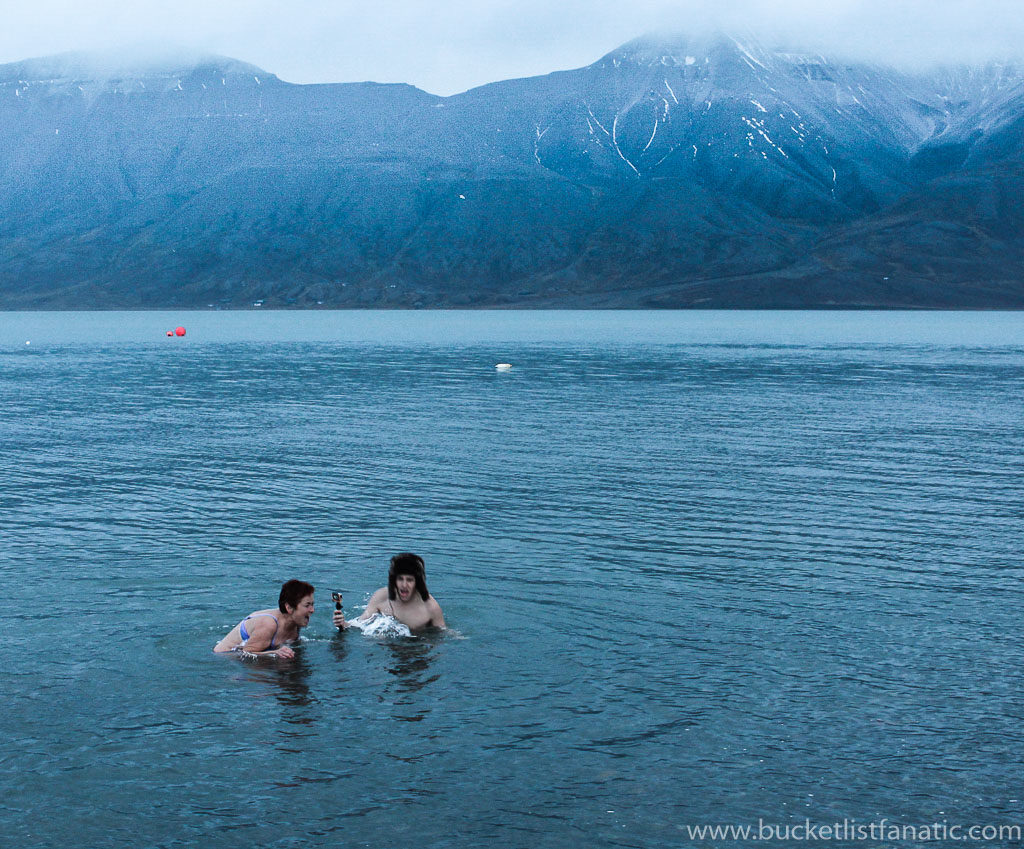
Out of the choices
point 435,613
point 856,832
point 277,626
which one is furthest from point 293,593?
point 856,832

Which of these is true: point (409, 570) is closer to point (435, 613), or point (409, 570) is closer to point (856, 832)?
point (435, 613)

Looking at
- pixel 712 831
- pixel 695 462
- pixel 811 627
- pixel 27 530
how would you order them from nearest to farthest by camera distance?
pixel 712 831
pixel 811 627
pixel 27 530
pixel 695 462

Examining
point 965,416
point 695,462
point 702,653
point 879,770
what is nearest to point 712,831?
point 879,770

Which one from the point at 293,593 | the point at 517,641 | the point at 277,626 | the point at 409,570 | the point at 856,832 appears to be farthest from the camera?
the point at 517,641

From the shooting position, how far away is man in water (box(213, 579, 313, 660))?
16859 mm

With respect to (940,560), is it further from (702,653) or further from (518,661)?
(518,661)

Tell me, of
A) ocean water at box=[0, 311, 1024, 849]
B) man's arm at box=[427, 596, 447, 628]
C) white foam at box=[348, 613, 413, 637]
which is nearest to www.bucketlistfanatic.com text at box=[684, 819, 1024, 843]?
ocean water at box=[0, 311, 1024, 849]

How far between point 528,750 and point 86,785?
5015 mm

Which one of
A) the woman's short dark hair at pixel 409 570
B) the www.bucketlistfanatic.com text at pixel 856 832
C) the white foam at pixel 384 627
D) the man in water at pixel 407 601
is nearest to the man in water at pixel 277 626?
the man in water at pixel 407 601

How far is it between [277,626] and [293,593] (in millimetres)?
736

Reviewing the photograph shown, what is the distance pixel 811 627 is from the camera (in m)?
18.7

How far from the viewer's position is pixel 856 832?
12.1 metres

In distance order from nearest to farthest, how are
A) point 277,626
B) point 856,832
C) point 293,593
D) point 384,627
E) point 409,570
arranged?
point 856,832 < point 293,593 < point 277,626 < point 409,570 < point 384,627

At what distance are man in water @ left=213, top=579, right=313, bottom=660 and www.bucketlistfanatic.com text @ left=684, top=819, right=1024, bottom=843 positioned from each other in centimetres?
694
